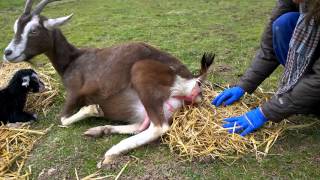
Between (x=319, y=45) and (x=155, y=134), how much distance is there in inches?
60.0

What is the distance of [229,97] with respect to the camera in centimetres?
484

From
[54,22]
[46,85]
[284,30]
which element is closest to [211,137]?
[284,30]

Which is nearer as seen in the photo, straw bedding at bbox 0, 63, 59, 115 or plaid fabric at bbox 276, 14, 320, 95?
plaid fabric at bbox 276, 14, 320, 95

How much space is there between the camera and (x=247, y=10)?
457 inches

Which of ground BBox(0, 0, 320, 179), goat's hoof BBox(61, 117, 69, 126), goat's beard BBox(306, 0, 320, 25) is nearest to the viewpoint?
goat's beard BBox(306, 0, 320, 25)

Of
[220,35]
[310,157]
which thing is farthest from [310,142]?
[220,35]

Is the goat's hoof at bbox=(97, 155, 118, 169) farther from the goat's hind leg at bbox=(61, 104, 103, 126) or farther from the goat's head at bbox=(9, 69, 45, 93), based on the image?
the goat's head at bbox=(9, 69, 45, 93)

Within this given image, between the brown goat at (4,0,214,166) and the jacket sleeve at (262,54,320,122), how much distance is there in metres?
0.77

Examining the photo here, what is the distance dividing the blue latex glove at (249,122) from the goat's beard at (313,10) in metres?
0.87

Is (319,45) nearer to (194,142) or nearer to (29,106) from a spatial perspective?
(194,142)

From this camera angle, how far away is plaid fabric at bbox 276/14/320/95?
392 centimetres

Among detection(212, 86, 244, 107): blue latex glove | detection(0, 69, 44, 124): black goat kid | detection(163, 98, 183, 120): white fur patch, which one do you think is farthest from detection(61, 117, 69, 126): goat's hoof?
detection(212, 86, 244, 107): blue latex glove

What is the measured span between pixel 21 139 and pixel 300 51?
8.45 feet

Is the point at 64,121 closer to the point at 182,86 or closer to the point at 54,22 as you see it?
the point at 54,22
